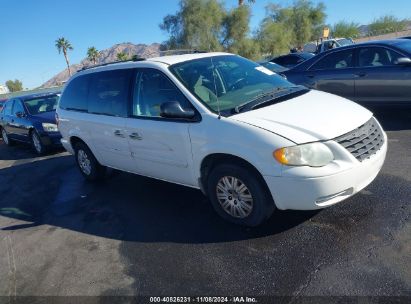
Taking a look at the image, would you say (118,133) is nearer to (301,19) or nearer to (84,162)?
(84,162)

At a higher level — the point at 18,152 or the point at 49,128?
the point at 49,128

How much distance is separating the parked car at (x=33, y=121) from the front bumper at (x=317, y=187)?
23.5 feet

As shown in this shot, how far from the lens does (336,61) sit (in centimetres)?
761

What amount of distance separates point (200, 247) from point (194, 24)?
41.4m

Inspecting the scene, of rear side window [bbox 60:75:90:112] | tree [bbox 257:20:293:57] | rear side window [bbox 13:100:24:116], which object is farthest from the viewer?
tree [bbox 257:20:293:57]

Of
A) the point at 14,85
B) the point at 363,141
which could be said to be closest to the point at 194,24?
the point at 363,141

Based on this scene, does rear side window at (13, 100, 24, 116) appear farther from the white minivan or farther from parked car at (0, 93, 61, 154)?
the white minivan

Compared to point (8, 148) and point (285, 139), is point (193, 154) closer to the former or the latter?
point (285, 139)

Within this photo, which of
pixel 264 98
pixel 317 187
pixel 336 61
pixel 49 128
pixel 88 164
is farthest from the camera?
pixel 49 128

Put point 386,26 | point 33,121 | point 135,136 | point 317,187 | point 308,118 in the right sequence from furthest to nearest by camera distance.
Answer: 1. point 386,26
2. point 33,121
3. point 135,136
4. point 308,118
5. point 317,187

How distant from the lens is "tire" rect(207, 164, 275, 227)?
3.68m

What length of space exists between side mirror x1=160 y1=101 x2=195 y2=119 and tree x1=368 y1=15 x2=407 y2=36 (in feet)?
214

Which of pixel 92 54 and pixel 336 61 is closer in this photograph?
pixel 336 61

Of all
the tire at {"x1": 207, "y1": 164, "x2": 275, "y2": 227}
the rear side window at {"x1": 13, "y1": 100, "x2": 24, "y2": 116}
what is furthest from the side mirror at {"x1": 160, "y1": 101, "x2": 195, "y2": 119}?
the rear side window at {"x1": 13, "y1": 100, "x2": 24, "y2": 116}
